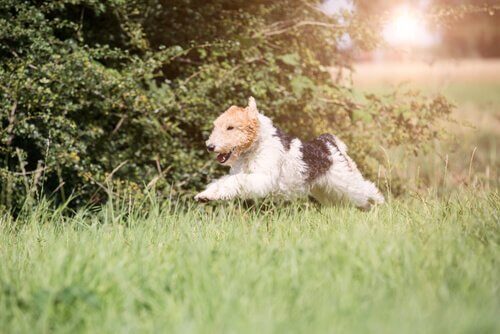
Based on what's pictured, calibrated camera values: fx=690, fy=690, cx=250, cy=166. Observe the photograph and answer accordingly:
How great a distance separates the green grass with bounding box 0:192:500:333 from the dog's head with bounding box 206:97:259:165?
44.4 inches

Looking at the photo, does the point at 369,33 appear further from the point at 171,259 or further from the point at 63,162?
the point at 171,259

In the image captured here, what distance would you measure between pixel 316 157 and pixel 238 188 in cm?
115

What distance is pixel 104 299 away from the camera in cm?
357

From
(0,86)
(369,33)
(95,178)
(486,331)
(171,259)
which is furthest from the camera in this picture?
(369,33)

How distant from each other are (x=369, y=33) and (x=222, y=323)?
5753mm

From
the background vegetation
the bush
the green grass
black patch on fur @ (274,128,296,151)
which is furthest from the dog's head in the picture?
the bush

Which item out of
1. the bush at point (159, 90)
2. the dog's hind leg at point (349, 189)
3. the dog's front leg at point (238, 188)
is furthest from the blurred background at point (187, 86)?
the dog's front leg at point (238, 188)

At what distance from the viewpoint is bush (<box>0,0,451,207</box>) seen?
718 centimetres

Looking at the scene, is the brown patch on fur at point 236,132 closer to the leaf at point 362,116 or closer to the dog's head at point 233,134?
the dog's head at point 233,134

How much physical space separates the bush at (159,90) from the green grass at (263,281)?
262 centimetres

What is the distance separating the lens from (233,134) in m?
5.89

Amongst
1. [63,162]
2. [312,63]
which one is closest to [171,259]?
[63,162]

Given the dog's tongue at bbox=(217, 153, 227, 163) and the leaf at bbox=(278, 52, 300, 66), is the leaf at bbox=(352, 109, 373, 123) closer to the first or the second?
the leaf at bbox=(278, 52, 300, 66)

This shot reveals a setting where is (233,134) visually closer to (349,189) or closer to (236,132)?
(236,132)
